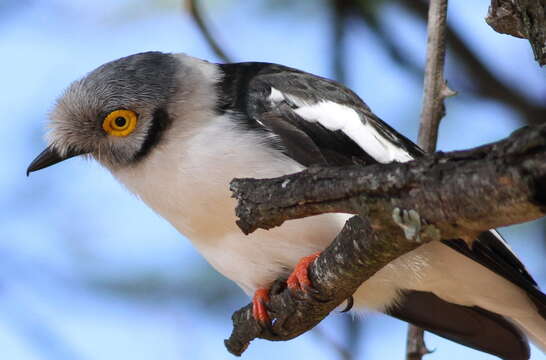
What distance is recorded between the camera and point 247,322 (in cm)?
403

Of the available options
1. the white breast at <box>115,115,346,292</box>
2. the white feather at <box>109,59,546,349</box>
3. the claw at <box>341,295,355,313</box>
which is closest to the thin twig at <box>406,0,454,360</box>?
the white feather at <box>109,59,546,349</box>

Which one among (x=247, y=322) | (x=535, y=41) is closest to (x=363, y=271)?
(x=535, y=41)

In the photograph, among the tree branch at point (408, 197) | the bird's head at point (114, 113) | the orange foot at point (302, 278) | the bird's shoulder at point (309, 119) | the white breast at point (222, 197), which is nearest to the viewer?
the tree branch at point (408, 197)

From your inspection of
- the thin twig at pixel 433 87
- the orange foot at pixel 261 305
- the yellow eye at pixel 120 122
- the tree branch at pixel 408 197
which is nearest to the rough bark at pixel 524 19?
the tree branch at pixel 408 197

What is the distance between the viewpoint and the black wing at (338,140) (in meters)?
3.90

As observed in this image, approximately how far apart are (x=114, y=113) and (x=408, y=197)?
95.7 inches

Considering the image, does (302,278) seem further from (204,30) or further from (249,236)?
(204,30)

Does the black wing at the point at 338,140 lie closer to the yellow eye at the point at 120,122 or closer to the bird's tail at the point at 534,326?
the bird's tail at the point at 534,326

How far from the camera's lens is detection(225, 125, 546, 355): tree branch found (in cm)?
200

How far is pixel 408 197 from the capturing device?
88.9 inches

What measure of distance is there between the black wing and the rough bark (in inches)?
43.5

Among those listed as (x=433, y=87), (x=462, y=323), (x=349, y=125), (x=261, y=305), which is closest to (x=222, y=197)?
(x=261, y=305)

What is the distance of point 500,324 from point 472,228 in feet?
8.37

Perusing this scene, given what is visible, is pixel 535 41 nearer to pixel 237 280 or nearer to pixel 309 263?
pixel 309 263
